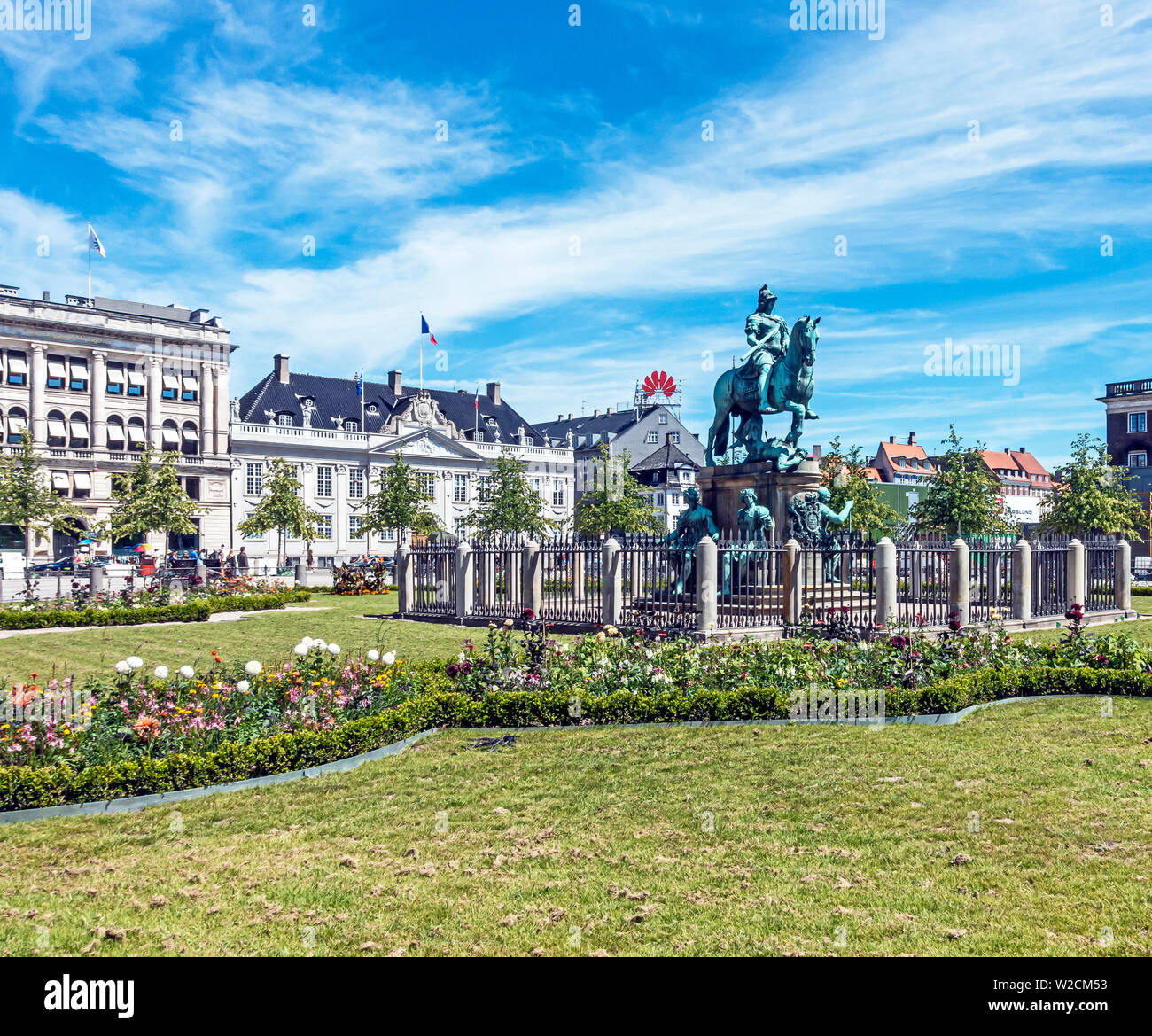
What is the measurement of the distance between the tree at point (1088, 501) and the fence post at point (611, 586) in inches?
1114

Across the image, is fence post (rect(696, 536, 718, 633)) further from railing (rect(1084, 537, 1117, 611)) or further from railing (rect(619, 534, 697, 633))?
railing (rect(1084, 537, 1117, 611))

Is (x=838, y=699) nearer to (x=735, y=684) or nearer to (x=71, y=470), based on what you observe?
(x=735, y=684)

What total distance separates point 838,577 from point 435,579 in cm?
1050

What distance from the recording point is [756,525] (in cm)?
2003

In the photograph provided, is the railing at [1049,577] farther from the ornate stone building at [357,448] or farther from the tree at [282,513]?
the ornate stone building at [357,448]

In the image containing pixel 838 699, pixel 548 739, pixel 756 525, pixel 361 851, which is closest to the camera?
pixel 361 851

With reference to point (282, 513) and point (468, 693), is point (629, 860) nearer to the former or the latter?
point (468, 693)

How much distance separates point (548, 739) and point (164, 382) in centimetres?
6625

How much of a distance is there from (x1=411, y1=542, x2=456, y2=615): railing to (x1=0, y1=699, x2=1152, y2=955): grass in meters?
15.9

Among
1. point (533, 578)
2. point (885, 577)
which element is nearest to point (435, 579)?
point (533, 578)

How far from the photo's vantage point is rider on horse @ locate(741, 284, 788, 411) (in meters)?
20.8

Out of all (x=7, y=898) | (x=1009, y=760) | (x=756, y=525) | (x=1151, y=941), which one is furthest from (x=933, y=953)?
(x=756, y=525)

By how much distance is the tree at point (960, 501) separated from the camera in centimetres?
4175
